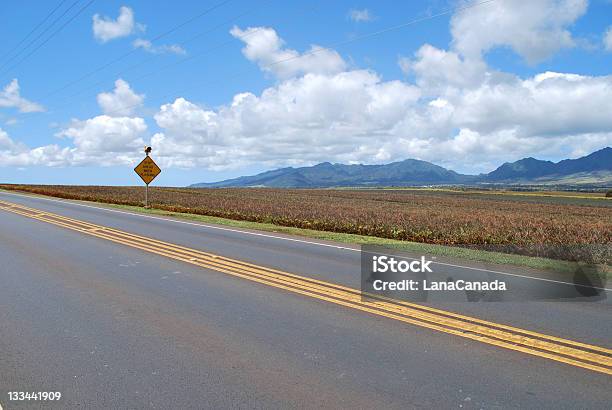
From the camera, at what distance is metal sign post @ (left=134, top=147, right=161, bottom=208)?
33125 millimetres

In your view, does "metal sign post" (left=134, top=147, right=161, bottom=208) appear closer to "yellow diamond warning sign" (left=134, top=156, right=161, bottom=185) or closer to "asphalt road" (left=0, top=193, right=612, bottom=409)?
"yellow diamond warning sign" (left=134, top=156, right=161, bottom=185)

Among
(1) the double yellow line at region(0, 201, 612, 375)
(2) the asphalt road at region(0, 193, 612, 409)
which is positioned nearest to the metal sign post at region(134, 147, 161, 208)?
(1) the double yellow line at region(0, 201, 612, 375)

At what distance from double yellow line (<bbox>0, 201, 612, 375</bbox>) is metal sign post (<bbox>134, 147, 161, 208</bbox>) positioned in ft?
77.3

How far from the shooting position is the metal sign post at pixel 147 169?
3312 centimetres

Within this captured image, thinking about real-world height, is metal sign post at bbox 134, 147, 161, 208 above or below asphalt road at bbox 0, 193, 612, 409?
above

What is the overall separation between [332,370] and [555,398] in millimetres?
1940

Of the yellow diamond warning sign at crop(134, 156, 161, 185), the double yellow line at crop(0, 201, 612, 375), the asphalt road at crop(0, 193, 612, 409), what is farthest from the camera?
the yellow diamond warning sign at crop(134, 156, 161, 185)

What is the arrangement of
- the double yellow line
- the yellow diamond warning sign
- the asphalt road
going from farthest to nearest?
the yellow diamond warning sign < the double yellow line < the asphalt road

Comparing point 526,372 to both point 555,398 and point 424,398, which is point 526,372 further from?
point 424,398

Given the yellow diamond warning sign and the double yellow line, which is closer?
the double yellow line

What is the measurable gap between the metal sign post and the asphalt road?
990 inches

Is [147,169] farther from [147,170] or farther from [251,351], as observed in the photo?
[251,351]

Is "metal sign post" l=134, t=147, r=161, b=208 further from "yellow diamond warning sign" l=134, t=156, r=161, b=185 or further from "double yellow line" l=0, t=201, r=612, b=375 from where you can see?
"double yellow line" l=0, t=201, r=612, b=375

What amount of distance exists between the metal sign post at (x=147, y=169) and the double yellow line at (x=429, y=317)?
23.6 metres
